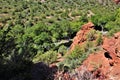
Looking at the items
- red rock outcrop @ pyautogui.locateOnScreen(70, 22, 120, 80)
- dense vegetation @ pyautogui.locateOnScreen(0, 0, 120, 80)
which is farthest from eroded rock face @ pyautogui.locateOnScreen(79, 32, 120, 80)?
dense vegetation @ pyautogui.locateOnScreen(0, 0, 120, 80)

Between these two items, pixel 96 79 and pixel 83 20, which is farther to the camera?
pixel 83 20

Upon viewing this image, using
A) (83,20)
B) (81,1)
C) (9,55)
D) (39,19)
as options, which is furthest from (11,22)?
(9,55)

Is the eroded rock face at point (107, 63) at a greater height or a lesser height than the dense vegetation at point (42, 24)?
greater

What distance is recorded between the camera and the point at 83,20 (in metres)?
62.1

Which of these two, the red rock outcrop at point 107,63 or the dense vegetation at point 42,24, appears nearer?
the red rock outcrop at point 107,63

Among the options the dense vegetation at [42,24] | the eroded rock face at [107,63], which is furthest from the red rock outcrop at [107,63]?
the dense vegetation at [42,24]

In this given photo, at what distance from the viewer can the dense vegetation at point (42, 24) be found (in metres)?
23.0

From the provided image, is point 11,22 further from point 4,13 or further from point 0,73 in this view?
point 0,73

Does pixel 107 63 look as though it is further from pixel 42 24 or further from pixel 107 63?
pixel 42 24

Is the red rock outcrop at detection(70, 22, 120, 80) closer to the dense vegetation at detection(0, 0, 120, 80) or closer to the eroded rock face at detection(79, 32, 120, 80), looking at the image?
the eroded rock face at detection(79, 32, 120, 80)

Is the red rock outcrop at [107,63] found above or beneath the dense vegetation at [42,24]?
above

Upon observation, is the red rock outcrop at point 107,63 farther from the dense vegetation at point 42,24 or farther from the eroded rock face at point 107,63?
the dense vegetation at point 42,24

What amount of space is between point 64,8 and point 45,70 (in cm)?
6314

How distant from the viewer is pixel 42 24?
204ft
